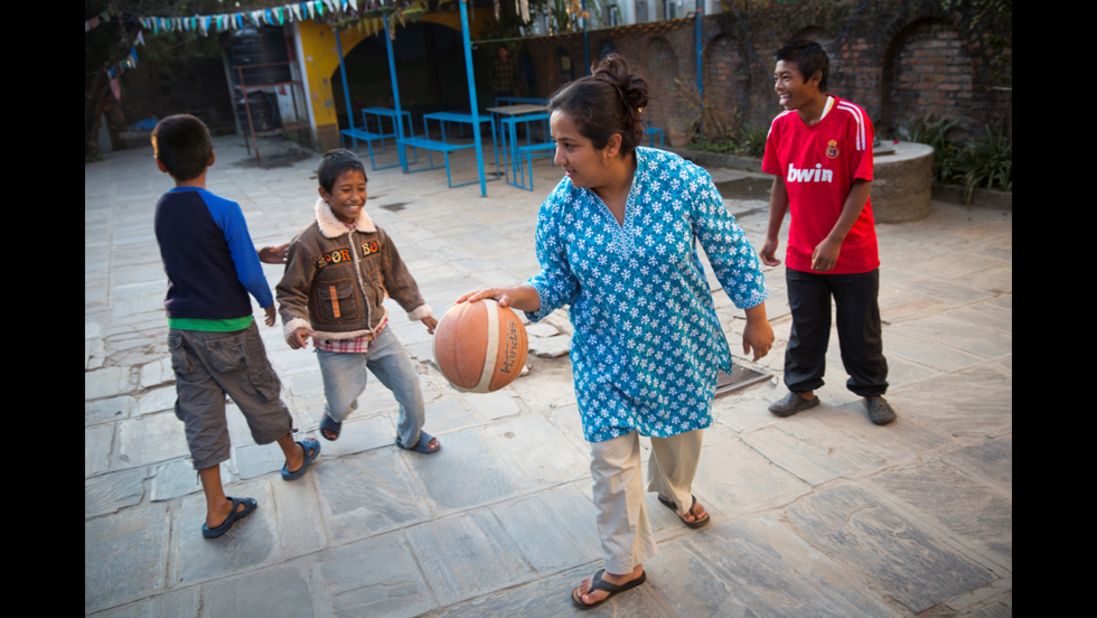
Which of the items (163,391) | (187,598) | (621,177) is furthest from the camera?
(163,391)

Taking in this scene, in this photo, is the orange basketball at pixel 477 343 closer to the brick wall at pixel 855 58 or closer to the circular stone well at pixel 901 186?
the circular stone well at pixel 901 186

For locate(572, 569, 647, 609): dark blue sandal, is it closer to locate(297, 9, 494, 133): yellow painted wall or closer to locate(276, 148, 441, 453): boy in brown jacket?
locate(276, 148, 441, 453): boy in brown jacket

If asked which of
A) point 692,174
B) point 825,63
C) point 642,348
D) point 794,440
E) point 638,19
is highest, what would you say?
point 638,19

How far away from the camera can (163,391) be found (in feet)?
15.7

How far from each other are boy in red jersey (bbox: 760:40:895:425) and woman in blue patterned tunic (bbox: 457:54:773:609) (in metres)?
1.10

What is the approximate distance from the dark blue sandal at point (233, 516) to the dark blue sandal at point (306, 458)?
21 cm

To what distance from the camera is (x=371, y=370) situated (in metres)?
3.57

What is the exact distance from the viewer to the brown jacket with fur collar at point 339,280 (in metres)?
3.23

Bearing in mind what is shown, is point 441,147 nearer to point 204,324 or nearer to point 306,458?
point 306,458

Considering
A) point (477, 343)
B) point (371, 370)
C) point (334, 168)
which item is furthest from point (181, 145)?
point (477, 343)

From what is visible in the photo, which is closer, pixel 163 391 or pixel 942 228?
pixel 163 391

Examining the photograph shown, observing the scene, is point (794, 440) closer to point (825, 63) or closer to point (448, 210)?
point (825, 63)

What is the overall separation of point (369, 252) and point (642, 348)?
1.46 m

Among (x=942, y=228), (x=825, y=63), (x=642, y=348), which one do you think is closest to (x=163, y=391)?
(x=642, y=348)
